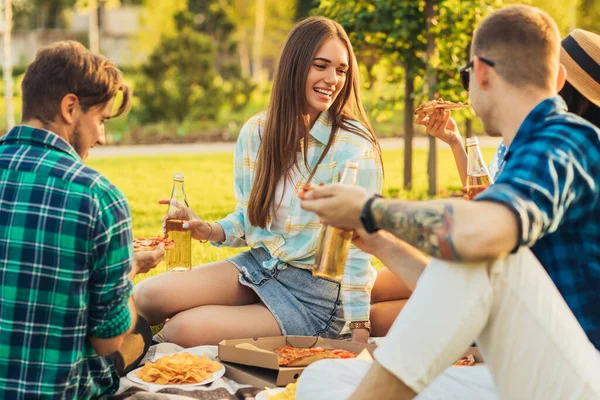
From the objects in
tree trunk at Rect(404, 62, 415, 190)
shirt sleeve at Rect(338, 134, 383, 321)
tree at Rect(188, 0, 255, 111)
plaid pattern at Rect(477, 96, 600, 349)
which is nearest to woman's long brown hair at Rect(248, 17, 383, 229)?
shirt sleeve at Rect(338, 134, 383, 321)

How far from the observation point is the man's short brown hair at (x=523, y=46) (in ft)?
8.25

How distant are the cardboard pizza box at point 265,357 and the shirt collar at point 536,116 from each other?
155cm

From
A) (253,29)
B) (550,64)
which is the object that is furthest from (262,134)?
(253,29)

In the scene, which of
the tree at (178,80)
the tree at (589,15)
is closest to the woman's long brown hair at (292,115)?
the tree at (178,80)

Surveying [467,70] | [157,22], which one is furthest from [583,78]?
[157,22]

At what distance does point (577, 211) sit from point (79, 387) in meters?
1.76

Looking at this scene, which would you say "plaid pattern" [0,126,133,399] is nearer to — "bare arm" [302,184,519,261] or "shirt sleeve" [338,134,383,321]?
"bare arm" [302,184,519,261]

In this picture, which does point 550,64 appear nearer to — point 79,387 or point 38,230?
point 38,230

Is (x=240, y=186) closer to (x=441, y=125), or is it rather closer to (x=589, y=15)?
(x=441, y=125)

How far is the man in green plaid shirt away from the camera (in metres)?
2.63

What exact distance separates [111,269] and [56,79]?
66 centimetres

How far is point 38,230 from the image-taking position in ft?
8.64

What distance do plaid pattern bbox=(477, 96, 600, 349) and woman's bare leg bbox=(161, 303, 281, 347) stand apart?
6.28 feet

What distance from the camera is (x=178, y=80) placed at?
19672mm
